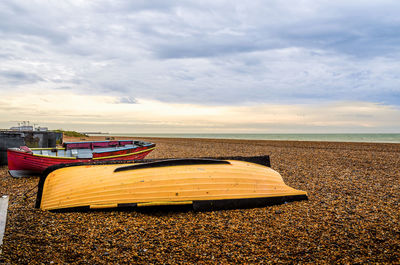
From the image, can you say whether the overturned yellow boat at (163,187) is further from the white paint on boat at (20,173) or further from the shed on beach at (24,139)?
the shed on beach at (24,139)

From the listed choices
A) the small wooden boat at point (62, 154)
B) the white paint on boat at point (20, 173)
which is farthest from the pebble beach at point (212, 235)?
the white paint on boat at point (20, 173)

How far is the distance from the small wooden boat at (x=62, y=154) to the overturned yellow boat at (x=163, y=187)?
13.3ft

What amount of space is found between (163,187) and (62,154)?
347 inches

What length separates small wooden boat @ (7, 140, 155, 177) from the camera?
31.1ft

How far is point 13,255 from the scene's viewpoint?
12.0 feet

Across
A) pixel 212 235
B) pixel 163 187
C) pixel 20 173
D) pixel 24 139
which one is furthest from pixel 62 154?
pixel 212 235

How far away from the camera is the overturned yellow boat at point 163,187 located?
211 inches

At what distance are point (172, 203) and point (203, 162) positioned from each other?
1.58 m

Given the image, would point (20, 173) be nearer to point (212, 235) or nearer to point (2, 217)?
point (2, 217)

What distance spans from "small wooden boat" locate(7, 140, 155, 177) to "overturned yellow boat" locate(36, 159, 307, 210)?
4.05 metres

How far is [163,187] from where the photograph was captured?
216 inches

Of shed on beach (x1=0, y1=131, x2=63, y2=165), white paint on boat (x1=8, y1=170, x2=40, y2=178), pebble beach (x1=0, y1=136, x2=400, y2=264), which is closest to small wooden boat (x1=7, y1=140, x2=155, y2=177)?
white paint on boat (x1=8, y1=170, x2=40, y2=178)

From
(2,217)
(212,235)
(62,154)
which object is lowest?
(212,235)

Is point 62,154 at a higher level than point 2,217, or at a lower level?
higher
